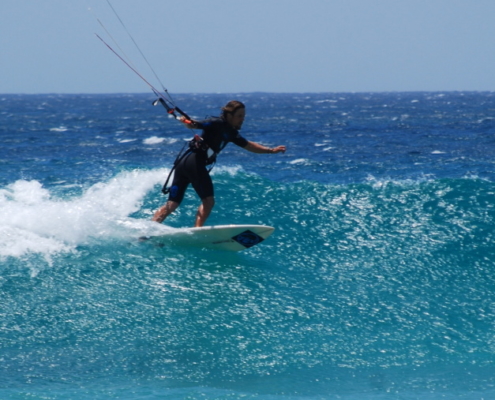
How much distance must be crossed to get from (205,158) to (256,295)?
5.69 feet

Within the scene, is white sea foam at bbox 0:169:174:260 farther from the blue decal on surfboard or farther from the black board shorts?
the blue decal on surfboard

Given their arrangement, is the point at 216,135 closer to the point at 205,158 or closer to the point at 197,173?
the point at 205,158

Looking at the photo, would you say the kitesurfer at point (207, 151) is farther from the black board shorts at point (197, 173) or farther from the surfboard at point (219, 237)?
the surfboard at point (219, 237)

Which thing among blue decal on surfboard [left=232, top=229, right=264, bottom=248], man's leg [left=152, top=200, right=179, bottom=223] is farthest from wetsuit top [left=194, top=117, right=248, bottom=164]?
blue decal on surfboard [left=232, top=229, right=264, bottom=248]

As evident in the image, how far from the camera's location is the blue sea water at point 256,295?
507cm

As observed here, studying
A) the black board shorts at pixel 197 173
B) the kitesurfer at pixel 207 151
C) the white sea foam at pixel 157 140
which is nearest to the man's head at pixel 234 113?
the kitesurfer at pixel 207 151

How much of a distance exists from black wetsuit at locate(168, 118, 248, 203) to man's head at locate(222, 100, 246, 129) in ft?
0.19

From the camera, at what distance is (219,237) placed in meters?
7.30

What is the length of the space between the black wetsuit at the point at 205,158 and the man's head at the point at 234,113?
6cm

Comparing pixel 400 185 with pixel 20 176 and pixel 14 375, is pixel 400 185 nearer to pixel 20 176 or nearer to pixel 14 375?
pixel 14 375

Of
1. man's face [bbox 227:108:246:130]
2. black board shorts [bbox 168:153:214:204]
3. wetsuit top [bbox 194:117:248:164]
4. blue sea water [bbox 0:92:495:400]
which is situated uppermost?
man's face [bbox 227:108:246:130]

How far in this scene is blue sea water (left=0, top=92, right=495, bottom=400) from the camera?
5.07 metres

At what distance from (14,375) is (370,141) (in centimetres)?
1929

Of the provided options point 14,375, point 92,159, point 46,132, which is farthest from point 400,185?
point 46,132
